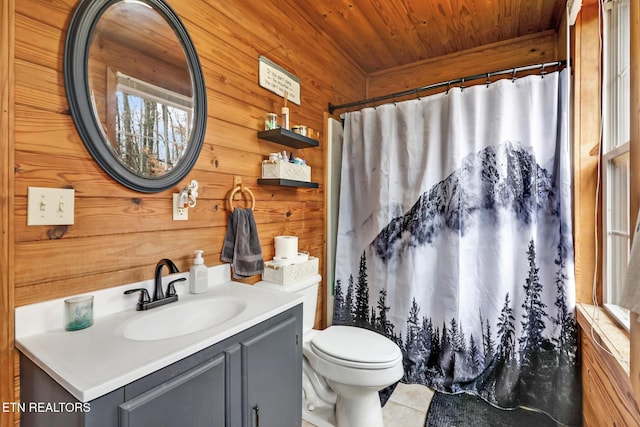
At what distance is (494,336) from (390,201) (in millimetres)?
1015

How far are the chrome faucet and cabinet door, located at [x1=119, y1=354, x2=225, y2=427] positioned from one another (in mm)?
391

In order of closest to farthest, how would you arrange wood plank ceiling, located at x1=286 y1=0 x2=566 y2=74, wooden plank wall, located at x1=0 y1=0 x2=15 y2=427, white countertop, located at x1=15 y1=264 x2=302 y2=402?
white countertop, located at x1=15 y1=264 x2=302 y2=402 → wooden plank wall, located at x1=0 y1=0 x2=15 y2=427 → wood plank ceiling, located at x1=286 y1=0 x2=566 y2=74

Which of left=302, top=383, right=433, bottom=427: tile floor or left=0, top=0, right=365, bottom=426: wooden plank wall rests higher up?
left=0, top=0, right=365, bottom=426: wooden plank wall

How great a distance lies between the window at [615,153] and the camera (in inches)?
49.7

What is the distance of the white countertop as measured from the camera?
67 centimetres

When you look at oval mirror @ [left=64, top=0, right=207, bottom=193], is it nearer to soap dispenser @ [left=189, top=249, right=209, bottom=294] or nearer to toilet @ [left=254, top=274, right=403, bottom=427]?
soap dispenser @ [left=189, top=249, right=209, bottom=294]

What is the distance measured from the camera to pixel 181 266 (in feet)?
4.22

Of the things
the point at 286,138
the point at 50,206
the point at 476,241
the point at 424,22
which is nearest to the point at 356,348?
the point at 476,241

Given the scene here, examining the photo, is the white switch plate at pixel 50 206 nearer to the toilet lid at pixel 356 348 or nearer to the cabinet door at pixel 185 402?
the cabinet door at pixel 185 402

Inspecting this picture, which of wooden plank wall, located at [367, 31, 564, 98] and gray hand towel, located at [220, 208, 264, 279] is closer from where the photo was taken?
gray hand towel, located at [220, 208, 264, 279]

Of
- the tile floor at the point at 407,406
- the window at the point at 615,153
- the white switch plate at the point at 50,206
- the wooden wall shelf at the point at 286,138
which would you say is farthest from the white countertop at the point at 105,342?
the window at the point at 615,153

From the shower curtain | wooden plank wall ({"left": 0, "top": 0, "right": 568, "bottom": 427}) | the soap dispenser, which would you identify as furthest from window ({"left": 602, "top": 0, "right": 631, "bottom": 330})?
the soap dispenser

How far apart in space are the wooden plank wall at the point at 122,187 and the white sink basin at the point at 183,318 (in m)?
0.18

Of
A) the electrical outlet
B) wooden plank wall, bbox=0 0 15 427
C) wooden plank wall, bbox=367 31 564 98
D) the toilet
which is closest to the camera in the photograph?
wooden plank wall, bbox=0 0 15 427
